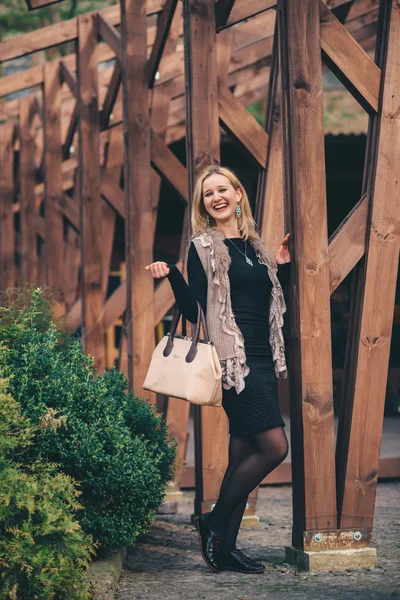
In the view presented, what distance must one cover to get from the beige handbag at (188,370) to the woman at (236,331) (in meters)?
0.13

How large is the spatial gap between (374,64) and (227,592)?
254 centimetres

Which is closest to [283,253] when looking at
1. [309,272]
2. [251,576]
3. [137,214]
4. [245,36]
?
[309,272]

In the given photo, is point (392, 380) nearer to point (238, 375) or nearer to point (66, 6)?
point (238, 375)

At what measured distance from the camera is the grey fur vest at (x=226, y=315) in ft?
13.5

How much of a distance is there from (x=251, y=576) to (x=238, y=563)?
0.09 meters

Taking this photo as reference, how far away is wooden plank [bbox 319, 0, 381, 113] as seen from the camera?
172 inches

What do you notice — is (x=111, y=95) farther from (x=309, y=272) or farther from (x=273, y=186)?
(x=309, y=272)

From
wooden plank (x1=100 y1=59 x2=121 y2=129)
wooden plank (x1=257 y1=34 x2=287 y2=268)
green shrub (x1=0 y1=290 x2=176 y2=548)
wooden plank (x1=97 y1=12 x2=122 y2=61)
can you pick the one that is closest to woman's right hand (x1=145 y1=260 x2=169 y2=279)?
green shrub (x1=0 y1=290 x2=176 y2=548)

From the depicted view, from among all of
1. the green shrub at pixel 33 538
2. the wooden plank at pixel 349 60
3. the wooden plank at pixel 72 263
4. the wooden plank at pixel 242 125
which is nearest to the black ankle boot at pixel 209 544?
the green shrub at pixel 33 538

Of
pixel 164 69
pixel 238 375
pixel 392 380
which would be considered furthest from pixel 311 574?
pixel 392 380

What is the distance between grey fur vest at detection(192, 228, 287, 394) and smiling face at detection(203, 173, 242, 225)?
9 cm

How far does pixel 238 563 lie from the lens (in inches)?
169

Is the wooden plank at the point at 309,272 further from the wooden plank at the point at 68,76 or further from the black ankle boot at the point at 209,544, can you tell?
the wooden plank at the point at 68,76

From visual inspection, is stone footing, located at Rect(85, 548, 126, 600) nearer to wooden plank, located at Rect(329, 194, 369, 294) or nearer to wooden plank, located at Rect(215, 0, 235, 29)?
wooden plank, located at Rect(329, 194, 369, 294)
